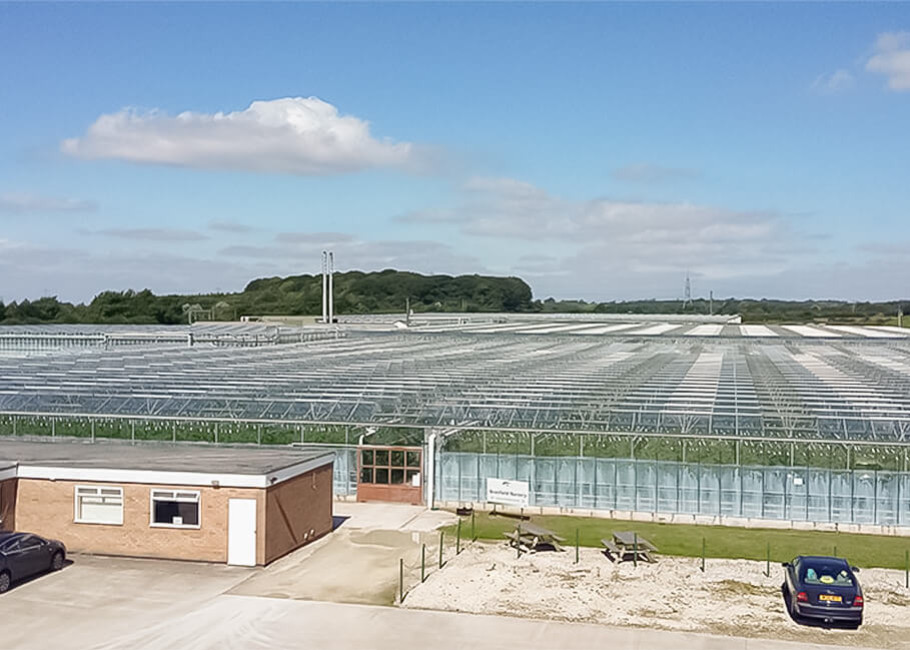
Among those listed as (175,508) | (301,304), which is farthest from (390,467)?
(301,304)

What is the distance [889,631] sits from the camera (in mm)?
18312

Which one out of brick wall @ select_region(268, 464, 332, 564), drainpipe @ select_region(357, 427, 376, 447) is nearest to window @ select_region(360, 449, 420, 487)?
drainpipe @ select_region(357, 427, 376, 447)

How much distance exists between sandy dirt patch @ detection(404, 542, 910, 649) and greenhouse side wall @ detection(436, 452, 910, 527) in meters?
5.36

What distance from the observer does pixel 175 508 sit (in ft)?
77.5

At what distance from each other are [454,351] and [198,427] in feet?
101

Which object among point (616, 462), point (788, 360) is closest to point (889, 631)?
point (616, 462)

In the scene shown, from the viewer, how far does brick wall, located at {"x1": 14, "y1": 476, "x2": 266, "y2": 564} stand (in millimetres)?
23000

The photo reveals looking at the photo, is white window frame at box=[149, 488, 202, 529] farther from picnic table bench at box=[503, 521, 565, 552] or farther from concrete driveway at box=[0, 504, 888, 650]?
picnic table bench at box=[503, 521, 565, 552]

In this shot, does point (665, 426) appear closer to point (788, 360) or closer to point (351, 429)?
point (351, 429)

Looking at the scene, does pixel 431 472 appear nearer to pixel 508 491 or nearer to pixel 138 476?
pixel 508 491

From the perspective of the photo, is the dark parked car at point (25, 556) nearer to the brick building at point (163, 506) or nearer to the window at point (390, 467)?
the brick building at point (163, 506)

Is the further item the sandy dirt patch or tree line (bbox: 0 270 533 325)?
tree line (bbox: 0 270 533 325)

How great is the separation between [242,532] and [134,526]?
2.93 m

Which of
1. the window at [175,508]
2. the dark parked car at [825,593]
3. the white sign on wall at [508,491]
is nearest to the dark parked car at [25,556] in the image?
the window at [175,508]
